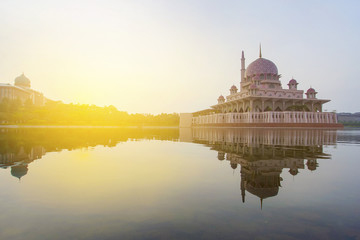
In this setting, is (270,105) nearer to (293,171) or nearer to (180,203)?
(293,171)

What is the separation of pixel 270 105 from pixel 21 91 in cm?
8607

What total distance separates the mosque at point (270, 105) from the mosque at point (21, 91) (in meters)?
67.8

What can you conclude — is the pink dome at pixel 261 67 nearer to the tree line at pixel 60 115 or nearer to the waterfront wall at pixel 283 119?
the waterfront wall at pixel 283 119

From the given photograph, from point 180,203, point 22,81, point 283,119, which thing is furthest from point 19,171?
point 22,81

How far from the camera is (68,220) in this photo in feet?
9.26

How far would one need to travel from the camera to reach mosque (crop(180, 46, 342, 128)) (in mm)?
46719

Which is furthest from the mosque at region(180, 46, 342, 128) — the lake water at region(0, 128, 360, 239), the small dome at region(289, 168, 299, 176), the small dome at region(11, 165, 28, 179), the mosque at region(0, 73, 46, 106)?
the mosque at region(0, 73, 46, 106)

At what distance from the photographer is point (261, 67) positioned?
193ft

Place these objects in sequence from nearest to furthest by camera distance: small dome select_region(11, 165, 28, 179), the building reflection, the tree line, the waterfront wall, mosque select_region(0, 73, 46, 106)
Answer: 1. small dome select_region(11, 165, 28, 179)
2. the building reflection
3. the waterfront wall
4. the tree line
5. mosque select_region(0, 73, 46, 106)

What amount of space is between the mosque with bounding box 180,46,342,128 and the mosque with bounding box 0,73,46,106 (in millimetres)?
67799

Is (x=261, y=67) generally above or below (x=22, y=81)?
below

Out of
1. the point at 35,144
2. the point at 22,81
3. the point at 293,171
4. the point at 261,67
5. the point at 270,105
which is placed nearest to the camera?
the point at 293,171

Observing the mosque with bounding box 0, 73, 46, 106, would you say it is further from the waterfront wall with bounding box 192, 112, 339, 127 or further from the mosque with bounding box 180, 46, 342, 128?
the waterfront wall with bounding box 192, 112, 339, 127

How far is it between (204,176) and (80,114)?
70464mm
